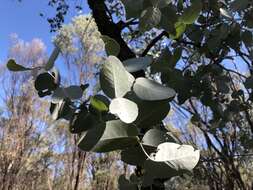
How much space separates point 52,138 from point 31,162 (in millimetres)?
1075

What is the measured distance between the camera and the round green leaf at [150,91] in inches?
20.3

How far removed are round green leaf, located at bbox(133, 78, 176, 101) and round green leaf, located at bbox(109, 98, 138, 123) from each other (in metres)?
0.02

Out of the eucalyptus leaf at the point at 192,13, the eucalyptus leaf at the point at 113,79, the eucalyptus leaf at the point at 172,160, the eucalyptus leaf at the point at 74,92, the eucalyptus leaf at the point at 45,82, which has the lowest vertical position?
the eucalyptus leaf at the point at 172,160

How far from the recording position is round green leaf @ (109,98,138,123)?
48cm

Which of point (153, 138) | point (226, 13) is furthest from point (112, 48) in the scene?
point (226, 13)

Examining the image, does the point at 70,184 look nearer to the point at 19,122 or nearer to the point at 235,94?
the point at 19,122

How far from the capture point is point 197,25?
1.29m

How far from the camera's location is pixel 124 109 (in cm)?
48

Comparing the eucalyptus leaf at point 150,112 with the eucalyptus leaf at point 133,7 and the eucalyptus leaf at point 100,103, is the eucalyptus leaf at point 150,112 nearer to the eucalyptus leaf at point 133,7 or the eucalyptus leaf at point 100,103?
the eucalyptus leaf at point 100,103

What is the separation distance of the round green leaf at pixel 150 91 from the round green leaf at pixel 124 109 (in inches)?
0.8

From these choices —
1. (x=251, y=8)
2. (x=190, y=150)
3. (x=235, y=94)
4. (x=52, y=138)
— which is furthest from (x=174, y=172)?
(x=52, y=138)

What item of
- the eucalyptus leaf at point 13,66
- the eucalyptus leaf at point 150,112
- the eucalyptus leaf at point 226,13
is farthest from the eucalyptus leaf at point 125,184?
the eucalyptus leaf at point 226,13

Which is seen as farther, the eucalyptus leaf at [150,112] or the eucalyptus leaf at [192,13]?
the eucalyptus leaf at [192,13]

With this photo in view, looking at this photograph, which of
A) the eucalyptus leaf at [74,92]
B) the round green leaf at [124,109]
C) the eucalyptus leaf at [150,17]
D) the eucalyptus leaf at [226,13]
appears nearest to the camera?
the round green leaf at [124,109]
